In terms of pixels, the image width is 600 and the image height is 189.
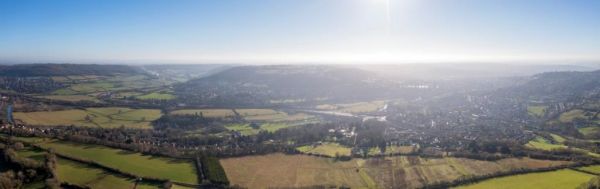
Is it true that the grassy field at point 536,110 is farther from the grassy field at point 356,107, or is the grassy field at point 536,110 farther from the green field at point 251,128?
the green field at point 251,128

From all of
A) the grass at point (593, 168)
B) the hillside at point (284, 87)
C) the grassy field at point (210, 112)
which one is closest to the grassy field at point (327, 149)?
the grass at point (593, 168)

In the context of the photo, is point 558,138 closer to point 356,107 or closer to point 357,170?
point 357,170

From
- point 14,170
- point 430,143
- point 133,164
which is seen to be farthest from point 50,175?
point 430,143

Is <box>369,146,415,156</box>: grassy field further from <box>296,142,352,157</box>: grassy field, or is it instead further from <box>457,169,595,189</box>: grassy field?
<box>457,169,595,189</box>: grassy field

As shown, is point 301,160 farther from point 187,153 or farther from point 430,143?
point 430,143

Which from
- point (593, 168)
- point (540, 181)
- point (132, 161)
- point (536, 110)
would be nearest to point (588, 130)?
point (536, 110)

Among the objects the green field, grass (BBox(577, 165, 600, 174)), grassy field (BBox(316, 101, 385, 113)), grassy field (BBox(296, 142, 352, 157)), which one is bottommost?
grassy field (BBox(316, 101, 385, 113))

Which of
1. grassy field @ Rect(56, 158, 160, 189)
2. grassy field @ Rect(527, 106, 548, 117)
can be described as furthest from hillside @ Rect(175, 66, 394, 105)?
grassy field @ Rect(56, 158, 160, 189)
